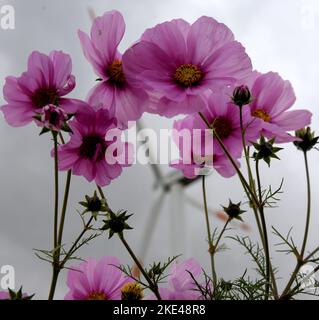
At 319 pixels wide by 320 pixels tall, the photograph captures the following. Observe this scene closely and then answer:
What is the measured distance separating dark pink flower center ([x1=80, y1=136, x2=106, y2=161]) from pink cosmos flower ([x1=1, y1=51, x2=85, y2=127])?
0.12 ft

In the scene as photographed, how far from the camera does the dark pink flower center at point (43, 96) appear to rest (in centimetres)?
35

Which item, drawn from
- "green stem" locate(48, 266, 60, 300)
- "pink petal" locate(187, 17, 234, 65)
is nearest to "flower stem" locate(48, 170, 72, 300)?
"green stem" locate(48, 266, 60, 300)

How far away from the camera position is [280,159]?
1.16ft

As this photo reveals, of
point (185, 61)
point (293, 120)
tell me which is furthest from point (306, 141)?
point (185, 61)

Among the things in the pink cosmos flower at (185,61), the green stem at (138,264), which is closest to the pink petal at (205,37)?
the pink cosmos flower at (185,61)

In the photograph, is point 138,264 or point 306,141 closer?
point 138,264

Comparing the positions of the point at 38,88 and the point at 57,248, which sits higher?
the point at 38,88

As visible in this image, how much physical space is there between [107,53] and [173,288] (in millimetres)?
173

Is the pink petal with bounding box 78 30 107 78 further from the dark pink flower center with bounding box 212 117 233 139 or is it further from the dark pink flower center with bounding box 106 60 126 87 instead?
the dark pink flower center with bounding box 212 117 233 139

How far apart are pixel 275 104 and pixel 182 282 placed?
6.4 inches

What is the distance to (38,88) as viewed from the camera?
353mm

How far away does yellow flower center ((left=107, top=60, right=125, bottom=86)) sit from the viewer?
35cm

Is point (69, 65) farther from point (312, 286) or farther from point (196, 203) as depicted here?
point (196, 203)

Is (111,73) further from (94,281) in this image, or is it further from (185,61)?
(94,281)
